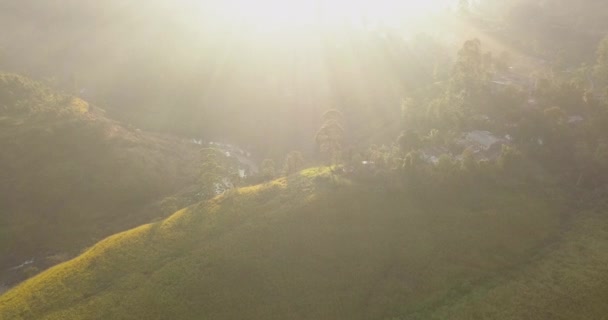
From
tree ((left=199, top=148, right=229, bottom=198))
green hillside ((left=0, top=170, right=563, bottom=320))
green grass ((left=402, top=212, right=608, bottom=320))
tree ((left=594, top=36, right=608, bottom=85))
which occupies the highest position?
tree ((left=594, top=36, right=608, bottom=85))

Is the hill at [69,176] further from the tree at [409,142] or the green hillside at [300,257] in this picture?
the tree at [409,142]

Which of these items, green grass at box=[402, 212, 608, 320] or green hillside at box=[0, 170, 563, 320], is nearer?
green grass at box=[402, 212, 608, 320]

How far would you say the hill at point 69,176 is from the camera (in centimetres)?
8744

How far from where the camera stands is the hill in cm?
8744

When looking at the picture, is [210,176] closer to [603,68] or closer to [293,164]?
[293,164]

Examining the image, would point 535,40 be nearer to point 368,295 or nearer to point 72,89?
point 368,295

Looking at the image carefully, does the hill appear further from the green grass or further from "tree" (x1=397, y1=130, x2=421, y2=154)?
the green grass

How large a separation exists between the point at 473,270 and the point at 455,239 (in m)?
6.49

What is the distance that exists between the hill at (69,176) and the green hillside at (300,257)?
69.5 feet

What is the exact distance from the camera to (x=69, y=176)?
101688 mm

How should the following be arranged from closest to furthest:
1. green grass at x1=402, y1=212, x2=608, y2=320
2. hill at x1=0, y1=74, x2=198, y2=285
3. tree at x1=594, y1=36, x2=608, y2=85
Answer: green grass at x1=402, y1=212, x2=608, y2=320 → hill at x1=0, y1=74, x2=198, y2=285 → tree at x1=594, y1=36, x2=608, y2=85

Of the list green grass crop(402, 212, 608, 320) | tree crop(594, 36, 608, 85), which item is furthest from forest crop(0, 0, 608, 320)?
tree crop(594, 36, 608, 85)

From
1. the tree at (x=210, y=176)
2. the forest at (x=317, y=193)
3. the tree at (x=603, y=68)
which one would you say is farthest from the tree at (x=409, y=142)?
the tree at (x=603, y=68)

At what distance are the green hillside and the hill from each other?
69.5ft
